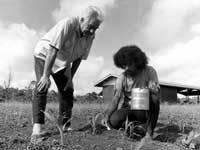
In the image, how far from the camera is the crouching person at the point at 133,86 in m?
3.06

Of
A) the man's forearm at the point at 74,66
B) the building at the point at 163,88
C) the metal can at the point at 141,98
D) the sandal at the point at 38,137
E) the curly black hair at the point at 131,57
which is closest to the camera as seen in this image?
the sandal at the point at 38,137

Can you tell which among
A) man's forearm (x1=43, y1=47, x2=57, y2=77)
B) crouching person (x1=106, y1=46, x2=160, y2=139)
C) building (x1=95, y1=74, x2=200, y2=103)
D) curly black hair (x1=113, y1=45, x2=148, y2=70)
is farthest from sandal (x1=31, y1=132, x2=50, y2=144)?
building (x1=95, y1=74, x2=200, y2=103)

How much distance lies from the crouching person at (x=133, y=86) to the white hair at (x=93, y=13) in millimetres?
593

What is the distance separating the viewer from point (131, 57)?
9.95 feet

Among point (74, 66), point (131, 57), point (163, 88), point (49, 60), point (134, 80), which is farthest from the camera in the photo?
point (163, 88)

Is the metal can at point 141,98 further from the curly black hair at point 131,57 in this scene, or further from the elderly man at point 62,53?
the elderly man at point 62,53

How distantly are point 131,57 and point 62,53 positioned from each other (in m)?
0.74

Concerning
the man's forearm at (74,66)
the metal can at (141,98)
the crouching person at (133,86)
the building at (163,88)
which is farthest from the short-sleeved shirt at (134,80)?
the building at (163,88)

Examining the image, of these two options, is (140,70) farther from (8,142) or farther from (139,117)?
(8,142)

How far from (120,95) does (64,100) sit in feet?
2.06

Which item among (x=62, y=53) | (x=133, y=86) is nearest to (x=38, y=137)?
(x=62, y=53)

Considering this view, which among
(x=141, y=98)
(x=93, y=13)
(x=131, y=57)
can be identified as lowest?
(x=141, y=98)

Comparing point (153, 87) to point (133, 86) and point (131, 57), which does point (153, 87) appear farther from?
point (131, 57)

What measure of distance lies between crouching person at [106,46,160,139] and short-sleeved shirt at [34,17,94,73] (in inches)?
18.0
